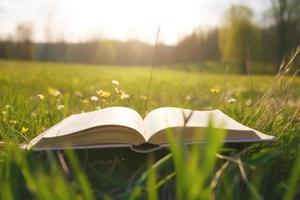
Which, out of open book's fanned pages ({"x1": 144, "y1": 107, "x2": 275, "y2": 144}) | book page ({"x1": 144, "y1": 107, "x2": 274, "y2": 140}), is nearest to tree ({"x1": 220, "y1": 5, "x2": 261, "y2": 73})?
book page ({"x1": 144, "y1": 107, "x2": 274, "y2": 140})

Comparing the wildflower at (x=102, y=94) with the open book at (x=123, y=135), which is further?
the wildflower at (x=102, y=94)

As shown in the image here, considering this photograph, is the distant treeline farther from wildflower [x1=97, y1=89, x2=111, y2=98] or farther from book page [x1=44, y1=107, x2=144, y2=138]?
book page [x1=44, y1=107, x2=144, y2=138]

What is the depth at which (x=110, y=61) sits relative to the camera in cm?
6088

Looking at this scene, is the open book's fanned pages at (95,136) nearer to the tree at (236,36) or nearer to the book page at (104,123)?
the book page at (104,123)

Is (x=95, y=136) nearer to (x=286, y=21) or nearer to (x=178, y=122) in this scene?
(x=178, y=122)

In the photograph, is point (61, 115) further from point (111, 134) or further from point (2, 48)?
point (2, 48)

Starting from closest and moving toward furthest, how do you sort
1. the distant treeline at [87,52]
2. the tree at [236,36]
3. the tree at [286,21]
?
the tree at [286,21], the tree at [236,36], the distant treeline at [87,52]

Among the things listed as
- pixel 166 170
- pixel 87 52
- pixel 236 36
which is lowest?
pixel 87 52

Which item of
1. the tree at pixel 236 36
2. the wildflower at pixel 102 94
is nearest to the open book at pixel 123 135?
the wildflower at pixel 102 94

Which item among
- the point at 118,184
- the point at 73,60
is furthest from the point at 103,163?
the point at 73,60

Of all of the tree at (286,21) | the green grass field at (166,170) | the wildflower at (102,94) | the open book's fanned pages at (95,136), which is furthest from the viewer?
the tree at (286,21)

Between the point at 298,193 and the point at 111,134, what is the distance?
687 millimetres

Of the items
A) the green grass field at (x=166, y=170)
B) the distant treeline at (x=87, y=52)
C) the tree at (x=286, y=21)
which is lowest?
the distant treeline at (x=87, y=52)

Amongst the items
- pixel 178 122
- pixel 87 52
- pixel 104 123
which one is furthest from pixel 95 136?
pixel 87 52
